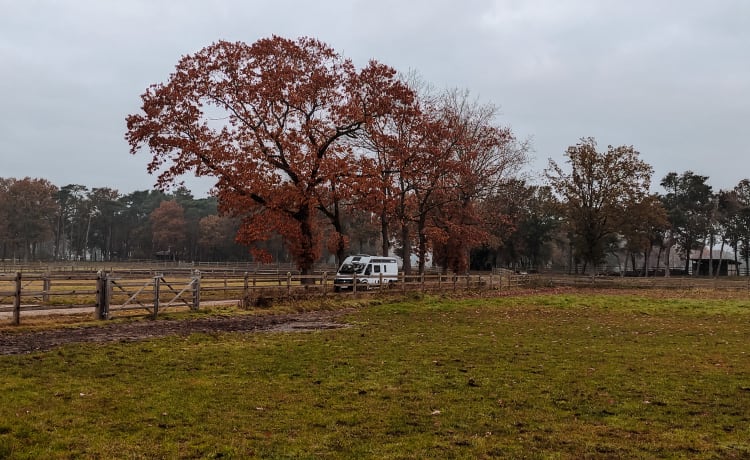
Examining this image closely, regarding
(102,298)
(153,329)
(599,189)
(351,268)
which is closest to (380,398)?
(153,329)

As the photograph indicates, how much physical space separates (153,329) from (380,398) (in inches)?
356

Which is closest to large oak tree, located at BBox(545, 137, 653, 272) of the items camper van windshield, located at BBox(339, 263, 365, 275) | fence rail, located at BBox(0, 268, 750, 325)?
fence rail, located at BBox(0, 268, 750, 325)

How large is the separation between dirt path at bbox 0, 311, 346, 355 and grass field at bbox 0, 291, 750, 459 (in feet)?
3.50

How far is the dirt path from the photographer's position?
11.8 meters

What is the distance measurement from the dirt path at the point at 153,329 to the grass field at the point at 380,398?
1.07m

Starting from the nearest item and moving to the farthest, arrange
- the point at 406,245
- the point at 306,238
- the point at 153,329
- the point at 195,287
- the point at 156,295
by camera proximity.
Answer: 1. the point at 153,329
2. the point at 156,295
3. the point at 195,287
4. the point at 306,238
5. the point at 406,245

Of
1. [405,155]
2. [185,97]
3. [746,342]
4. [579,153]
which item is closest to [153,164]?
[185,97]

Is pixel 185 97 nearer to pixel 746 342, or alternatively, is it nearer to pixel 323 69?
pixel 323 69

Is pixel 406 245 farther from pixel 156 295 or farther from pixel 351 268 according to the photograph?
pixel 156 295

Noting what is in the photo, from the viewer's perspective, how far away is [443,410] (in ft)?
22.4

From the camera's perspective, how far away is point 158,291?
17219mm

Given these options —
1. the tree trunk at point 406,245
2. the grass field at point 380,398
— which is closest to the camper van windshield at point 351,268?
the tree trunk at point 406,245

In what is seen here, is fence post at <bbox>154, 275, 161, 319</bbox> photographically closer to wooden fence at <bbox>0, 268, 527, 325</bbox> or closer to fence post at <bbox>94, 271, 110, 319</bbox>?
wooden fence at <bbox>0, 268, 527, 325</bbox>

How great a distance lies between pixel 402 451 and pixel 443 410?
5.35 feet
